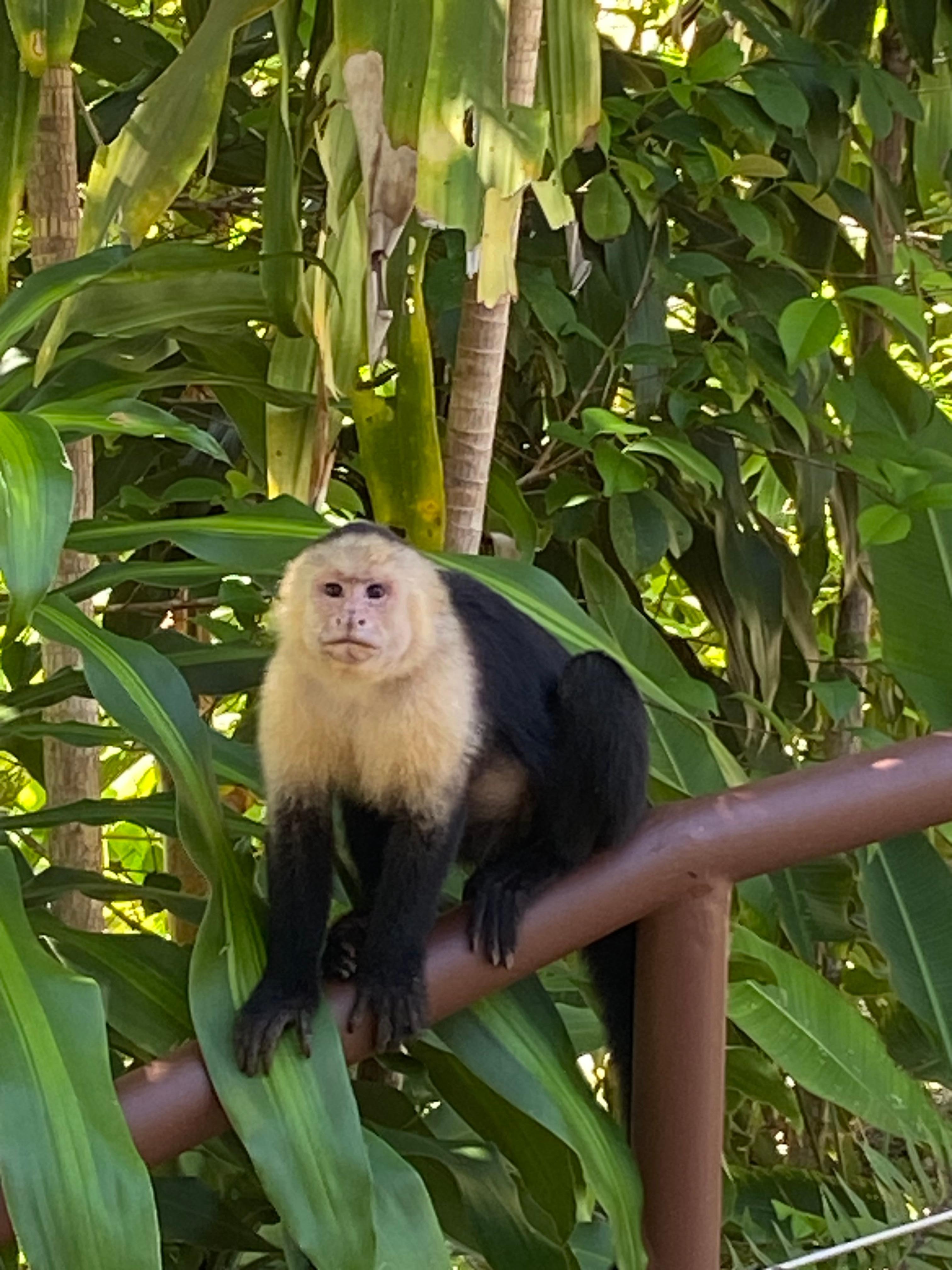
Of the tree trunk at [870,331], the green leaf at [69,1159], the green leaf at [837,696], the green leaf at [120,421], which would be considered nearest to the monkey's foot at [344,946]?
the green leaf at [69,1159]

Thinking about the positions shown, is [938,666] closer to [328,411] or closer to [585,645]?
[585,645]

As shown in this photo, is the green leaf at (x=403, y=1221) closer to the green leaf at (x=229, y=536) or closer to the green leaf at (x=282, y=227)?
the green leaf at (x=229, y=536)

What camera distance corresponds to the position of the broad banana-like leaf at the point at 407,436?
1.23 meters

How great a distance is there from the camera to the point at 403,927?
0.97 metres

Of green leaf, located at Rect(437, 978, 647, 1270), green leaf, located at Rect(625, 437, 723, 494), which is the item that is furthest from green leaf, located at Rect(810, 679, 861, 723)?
green leaf, located at Rect(437, 978, 647, 1270)

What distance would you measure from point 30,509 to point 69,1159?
32cm

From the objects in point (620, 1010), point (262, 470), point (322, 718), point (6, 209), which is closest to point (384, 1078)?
point (620, 1010)

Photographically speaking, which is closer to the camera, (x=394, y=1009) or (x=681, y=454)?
(x=394, y=1009)

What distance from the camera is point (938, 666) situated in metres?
1.46

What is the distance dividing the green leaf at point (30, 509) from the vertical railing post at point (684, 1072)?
0.38m

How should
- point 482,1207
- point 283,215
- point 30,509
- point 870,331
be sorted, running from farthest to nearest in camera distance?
point 870,331 < point 283,215 < point 482,1207 < point 30,509

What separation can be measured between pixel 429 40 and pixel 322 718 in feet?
1.51

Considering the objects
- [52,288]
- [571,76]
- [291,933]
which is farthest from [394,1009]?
[571,76]

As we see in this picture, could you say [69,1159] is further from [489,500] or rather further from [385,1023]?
[489,500]
